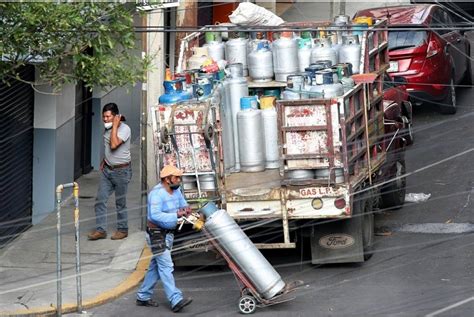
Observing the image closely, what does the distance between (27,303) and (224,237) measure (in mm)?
2282

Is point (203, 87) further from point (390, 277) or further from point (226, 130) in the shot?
point (390, 277)

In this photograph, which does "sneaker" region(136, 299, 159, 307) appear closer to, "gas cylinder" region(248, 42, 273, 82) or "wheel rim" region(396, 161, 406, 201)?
"gas cylinder" region(248, 42, 273, 82)

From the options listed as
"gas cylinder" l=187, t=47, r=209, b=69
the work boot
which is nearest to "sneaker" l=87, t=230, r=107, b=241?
the work boot

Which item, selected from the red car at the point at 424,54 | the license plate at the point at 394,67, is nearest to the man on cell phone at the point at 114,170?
the red car at the point at 424,54

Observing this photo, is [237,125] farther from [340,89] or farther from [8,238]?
[8,238]

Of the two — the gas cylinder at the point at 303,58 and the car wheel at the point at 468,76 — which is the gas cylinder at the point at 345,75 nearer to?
the gas cylinder at the point at 303,58

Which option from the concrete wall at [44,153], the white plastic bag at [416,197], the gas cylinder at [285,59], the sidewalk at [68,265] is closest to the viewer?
the sidewalk at [68,265]

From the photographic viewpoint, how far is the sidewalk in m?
13.2

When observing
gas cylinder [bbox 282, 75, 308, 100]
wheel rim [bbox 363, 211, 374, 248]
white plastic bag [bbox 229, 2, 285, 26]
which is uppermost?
white plastic bag [bbox 229, 2, 285, 26]

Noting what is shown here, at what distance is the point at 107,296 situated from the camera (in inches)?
525

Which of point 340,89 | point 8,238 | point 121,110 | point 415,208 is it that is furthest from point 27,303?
point 121,110

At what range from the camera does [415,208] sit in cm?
1709

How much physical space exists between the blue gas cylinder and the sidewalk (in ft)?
6.82

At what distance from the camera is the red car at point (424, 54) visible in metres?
21.2
